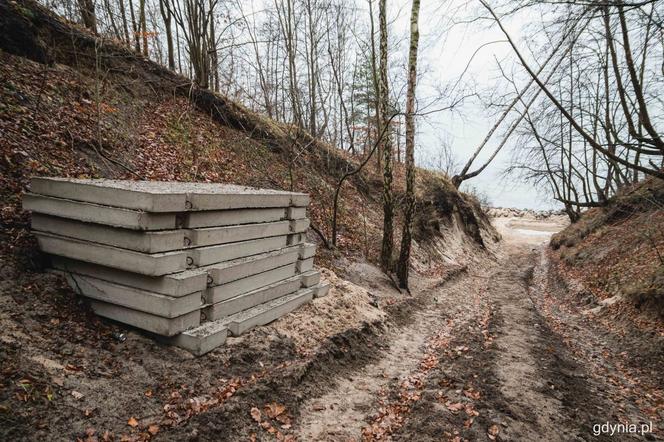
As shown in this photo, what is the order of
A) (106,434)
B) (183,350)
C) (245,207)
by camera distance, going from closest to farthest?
(106,434) < (183,350) < (245,207)

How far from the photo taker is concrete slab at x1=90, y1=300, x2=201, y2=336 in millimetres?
3793

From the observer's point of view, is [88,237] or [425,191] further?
[425,191]

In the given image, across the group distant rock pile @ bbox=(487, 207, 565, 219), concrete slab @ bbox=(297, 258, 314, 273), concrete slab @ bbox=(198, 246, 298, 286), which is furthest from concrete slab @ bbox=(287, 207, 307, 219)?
distant rock pile @ bbox=(487, 207, 565, 219)

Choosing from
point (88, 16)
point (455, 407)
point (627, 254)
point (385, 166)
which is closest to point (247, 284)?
point (455, 407)

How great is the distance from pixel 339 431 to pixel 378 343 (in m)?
2.54

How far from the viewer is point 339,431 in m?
3.80

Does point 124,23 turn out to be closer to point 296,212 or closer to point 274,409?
point 296,212

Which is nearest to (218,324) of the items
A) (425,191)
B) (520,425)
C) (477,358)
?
(520,425)

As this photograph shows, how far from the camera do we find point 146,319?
12.6 feet

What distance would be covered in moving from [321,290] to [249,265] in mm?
2099

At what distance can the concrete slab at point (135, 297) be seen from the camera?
12.3ft

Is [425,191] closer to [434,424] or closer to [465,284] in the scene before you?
[465,284]

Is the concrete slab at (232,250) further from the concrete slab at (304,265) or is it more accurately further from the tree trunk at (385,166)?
the tree trunk at (385,166)

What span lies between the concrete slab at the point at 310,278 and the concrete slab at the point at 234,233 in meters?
0.87
